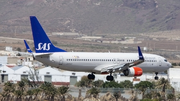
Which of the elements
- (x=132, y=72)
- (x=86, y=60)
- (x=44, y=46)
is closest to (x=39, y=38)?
(x=44, y=46)

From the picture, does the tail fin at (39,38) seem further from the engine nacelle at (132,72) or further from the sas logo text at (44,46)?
the engine nacelle at (132,72)

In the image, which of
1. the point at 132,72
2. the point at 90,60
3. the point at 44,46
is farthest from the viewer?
the point at 132,72

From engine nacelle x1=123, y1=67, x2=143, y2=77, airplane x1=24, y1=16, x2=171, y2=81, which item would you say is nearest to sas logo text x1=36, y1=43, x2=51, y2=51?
airplane x1=24, y1=16, x2=171, y2=81

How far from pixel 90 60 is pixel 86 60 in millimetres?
634

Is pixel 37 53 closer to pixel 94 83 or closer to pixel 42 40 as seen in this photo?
pixel 42 40

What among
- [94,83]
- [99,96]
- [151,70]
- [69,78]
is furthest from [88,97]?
[69,78]

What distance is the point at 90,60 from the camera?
8512cm

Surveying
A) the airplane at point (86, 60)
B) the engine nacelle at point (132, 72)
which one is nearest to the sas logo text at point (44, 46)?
the airplane at point (86, 60)

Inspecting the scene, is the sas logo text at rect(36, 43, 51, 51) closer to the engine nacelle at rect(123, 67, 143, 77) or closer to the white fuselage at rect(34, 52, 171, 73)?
the white fuselage at rect(34, 52, 171, 73)

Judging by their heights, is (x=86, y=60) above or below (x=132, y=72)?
above

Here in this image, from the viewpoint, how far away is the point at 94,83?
385 ft

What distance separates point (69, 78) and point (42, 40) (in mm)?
45787

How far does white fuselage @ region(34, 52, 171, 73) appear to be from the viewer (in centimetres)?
8256

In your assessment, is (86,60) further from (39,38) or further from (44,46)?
(39,38)
